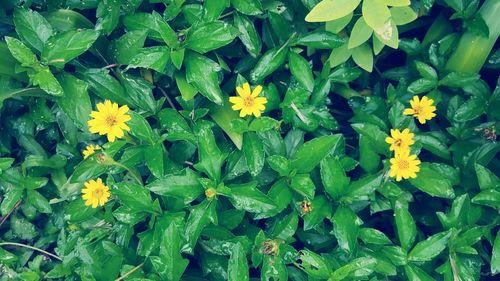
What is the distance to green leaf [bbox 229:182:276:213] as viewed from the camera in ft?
4.45

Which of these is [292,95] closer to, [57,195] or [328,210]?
[328,210]

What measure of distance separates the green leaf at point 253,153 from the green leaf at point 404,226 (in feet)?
1.35

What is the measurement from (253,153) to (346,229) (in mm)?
330

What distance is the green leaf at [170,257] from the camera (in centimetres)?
135

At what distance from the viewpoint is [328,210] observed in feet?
4.74

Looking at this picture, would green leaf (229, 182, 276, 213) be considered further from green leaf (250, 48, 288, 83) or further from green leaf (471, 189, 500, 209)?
green leaf (471, 189, 500, 209)

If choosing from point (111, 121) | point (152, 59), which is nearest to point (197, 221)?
point (111, 121)

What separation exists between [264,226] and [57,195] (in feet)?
2.27

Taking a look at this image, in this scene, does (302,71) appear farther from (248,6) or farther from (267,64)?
(248,6)

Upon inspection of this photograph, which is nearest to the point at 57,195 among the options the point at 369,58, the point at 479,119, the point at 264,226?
the point at 264,226

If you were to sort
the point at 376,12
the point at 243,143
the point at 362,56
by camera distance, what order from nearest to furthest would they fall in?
1. the point at 376,12
2. the point at 243,143
3. the point at 362,56

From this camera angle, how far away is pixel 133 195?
54.9 inches

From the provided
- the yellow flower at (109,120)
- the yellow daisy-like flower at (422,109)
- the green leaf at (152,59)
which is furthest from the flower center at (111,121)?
the yellow daisy-like flower at (422,109)

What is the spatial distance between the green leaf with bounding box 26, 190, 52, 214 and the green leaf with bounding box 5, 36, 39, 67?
1.49ft
